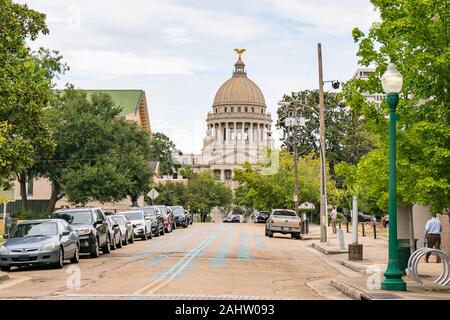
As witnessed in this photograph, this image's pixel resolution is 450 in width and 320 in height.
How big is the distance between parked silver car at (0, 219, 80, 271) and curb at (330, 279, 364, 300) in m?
8.28

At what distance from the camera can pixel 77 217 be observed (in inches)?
1256

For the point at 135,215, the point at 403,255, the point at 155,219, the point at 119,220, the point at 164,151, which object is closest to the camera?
the point at 403,255

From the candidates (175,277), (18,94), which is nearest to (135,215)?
(18,94)

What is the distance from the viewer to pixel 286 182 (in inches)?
3221

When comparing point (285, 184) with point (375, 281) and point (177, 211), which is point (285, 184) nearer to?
point (177, 211)

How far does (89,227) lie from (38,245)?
6.16m

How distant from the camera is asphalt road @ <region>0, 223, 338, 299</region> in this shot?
17906 mm

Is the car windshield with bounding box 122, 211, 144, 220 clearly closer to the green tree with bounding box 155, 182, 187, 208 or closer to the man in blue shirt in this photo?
the man in blue shirt

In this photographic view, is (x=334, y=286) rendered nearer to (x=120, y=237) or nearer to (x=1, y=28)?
(x=1, y=28)

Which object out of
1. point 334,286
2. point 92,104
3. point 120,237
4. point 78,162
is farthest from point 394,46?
point 92,104

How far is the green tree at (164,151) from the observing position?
467 ft

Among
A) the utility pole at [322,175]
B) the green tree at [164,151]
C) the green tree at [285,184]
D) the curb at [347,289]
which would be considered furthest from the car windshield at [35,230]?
the green tree at [164,151]

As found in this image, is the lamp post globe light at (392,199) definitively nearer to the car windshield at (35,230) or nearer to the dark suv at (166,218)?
the car windshield at (35,230)

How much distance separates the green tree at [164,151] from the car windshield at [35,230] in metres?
113
